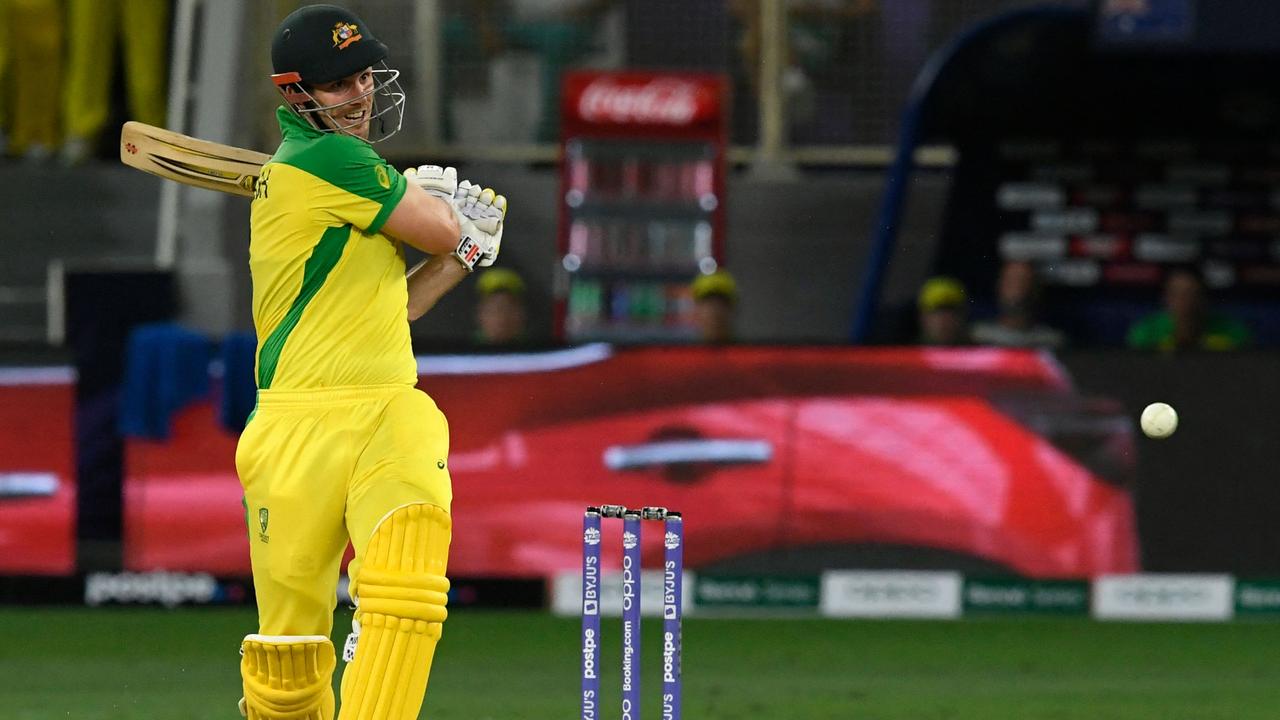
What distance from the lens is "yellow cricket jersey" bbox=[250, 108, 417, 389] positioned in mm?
5277

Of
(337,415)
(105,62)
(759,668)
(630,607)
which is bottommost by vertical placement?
(759,668)

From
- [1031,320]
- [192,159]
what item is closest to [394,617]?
[192,159]

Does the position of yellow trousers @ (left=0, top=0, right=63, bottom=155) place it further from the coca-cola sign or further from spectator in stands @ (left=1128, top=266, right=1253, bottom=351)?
spectator in stands @ (left=1128, top=266, right=1253, bottom=351)

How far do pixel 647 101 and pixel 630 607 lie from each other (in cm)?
969

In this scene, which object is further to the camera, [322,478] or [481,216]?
[481,216]

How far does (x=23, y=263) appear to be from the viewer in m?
14.5

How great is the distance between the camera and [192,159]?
5734 mm

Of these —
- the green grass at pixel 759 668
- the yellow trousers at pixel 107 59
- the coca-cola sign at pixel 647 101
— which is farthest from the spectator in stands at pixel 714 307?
the yellow trousers at pixel 107 59

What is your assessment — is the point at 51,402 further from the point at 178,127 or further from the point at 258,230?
the point at 258,230

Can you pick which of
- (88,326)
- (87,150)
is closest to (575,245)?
(87,150)

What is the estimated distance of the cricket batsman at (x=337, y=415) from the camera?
17.0 feet

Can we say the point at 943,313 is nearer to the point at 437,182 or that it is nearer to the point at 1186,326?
the point at 1186,326

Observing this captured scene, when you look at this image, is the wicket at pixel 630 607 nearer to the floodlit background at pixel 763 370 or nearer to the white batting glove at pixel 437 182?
the white batting glove at pixel 437 182

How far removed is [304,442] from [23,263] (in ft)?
32.5
